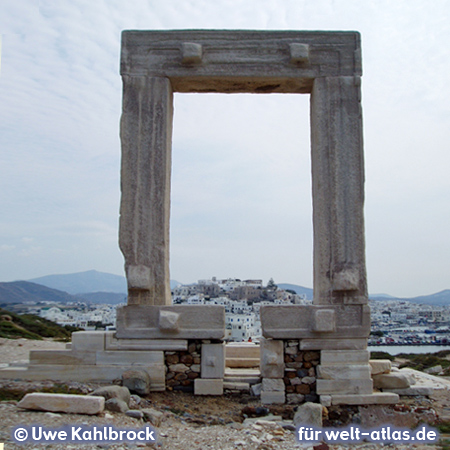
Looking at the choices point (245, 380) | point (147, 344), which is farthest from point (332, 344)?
point (147, 344)

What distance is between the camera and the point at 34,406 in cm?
520

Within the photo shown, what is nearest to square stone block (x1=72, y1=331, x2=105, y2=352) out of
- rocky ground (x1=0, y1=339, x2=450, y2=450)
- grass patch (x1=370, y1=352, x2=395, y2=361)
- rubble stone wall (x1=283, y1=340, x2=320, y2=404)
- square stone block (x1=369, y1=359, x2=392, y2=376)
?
rocky ground (x1=0, y1=339, x2=450, y2=450)

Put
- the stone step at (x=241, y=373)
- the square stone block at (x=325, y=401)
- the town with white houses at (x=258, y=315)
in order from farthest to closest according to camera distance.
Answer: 1. the town with white houses at (x=258, y=315)
2. the stone step at (x=241, y=373)
3. the square stone block at (x=325, y=401)

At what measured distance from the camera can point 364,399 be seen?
262 inches

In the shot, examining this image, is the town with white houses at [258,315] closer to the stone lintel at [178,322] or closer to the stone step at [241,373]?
the stone step at [241,373]

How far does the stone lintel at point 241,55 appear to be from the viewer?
24.7 feet

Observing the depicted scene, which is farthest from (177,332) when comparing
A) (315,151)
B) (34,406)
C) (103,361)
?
(315,151)

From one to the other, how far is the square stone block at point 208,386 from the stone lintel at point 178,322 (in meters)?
0.60

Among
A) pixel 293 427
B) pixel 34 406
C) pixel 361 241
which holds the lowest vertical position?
pixel 293 427

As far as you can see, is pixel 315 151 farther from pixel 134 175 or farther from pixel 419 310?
pixel 419 310

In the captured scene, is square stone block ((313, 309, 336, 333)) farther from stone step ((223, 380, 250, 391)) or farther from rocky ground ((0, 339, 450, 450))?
stone step ((223, 380, 250, 391))

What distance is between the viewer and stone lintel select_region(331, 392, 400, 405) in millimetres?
6668

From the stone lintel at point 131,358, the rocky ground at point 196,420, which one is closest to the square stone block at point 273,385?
the rocky ground at point 196,420

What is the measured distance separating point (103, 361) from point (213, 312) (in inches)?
65.5
